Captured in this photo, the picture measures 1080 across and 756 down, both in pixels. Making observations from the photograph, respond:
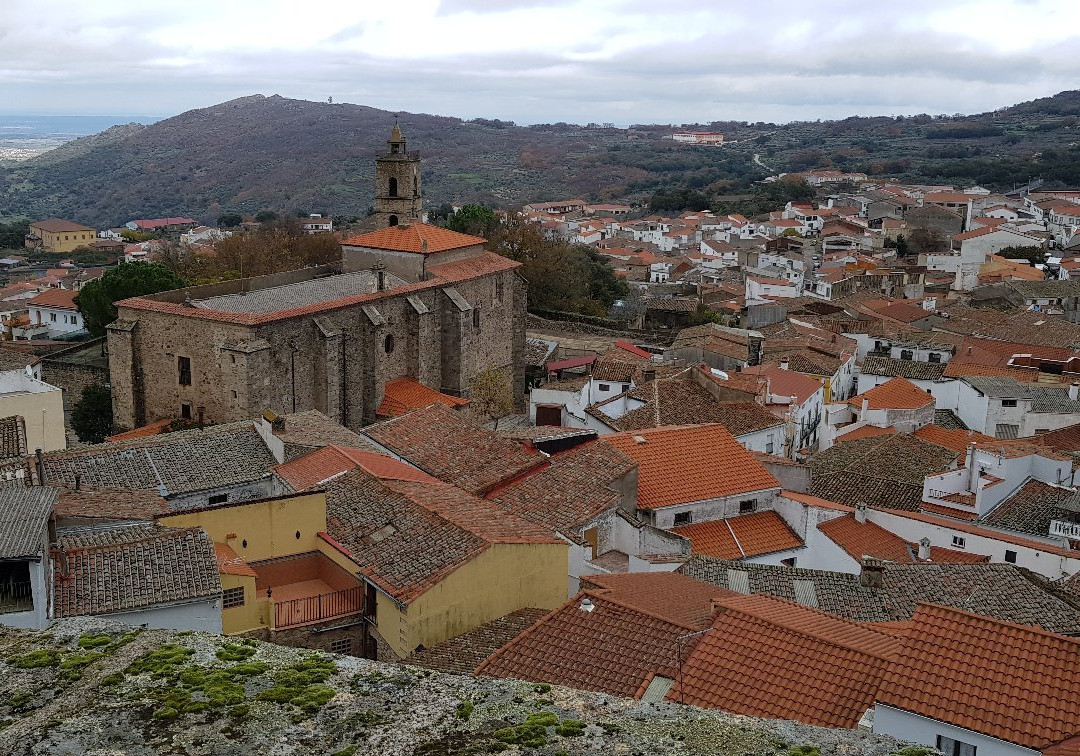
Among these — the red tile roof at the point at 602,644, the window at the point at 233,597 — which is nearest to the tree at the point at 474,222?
the window at the point at 233,597

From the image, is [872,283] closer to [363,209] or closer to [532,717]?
[532,717]

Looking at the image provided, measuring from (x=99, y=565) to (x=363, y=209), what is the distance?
119m

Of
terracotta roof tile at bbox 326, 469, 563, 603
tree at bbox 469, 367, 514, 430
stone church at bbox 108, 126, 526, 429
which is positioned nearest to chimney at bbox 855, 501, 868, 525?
terracotta roof tile at bbox 326, 469, 563, 603

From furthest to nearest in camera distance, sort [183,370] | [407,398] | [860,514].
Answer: [407,398], [183,370], [860,514]

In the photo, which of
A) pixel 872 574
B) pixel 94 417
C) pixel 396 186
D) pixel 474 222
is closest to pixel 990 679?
pixel 872 574

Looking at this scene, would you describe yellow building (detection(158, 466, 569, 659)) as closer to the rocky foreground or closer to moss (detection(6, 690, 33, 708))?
the rocky foreground

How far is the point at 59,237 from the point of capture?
3637 inches

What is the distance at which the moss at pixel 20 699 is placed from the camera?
392 centimetres

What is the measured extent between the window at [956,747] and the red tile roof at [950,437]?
1907cm

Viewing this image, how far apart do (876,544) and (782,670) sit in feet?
33.6

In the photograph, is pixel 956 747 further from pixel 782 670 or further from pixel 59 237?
pixel 59 237

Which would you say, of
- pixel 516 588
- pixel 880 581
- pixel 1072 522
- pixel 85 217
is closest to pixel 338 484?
pixel 516 588

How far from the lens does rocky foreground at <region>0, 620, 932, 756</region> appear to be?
3.70 m

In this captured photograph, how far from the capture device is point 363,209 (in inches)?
4943
